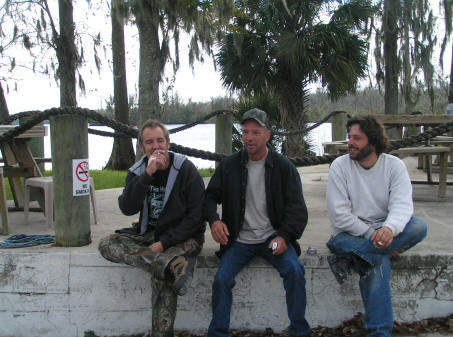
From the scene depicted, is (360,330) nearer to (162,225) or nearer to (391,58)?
(162,225)

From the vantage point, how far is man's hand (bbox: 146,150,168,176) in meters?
2.84

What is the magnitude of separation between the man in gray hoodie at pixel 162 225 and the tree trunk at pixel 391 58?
12.9 metres

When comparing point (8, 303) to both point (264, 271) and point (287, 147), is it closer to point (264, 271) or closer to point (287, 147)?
point (264, 271)

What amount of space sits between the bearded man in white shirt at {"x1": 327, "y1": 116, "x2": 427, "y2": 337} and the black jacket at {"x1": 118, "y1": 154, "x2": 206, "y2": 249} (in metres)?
0.84

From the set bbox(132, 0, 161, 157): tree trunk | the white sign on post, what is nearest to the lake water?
bbox(132, 0, 161, 157): tree trunk

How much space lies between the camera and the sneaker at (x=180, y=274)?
8.94 ft

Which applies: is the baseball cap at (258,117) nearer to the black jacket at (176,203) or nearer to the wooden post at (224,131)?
the black jacket at (176,203)

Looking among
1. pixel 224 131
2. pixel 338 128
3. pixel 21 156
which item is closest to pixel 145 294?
pixel 21 156

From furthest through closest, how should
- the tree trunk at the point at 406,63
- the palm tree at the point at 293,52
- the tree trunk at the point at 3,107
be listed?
the tree trunk at the point at 406,63 → the palm tree at the point at 293,52 → the tree trunk at the point at 3,107

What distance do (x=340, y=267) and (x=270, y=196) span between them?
638mm

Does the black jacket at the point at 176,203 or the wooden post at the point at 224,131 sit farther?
the wooden post at the point at 224,131

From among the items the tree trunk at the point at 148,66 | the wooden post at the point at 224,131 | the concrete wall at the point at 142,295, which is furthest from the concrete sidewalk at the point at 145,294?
the tree trunk at the point at 148,66

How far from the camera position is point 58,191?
3.30 meters

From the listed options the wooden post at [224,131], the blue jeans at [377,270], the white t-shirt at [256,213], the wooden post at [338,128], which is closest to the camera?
the blue jeans at [377,270]
